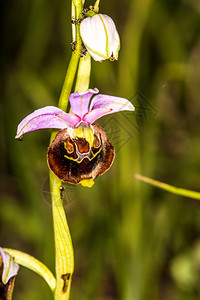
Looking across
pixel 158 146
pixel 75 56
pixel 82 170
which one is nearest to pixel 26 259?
pixel 82 170

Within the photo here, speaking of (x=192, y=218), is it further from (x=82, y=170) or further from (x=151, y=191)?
(x=82, y=170)

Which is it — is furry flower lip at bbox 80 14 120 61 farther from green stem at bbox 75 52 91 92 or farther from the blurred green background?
the blurred green background

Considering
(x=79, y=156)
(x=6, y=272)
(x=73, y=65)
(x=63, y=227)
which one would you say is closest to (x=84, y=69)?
(x=73, y=65)

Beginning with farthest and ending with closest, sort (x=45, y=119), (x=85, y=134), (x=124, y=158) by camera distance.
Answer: (x=124, y=158) < (x=85, y=134) < (x=45, y=119)

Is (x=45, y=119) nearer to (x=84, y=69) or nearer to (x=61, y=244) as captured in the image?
(x=84, y=69)

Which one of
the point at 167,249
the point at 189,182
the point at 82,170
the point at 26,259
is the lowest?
the point at 167,249

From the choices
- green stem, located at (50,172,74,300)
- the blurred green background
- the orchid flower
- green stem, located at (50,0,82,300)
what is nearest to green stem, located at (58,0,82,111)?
green stem, located at (50,0,82,300)
